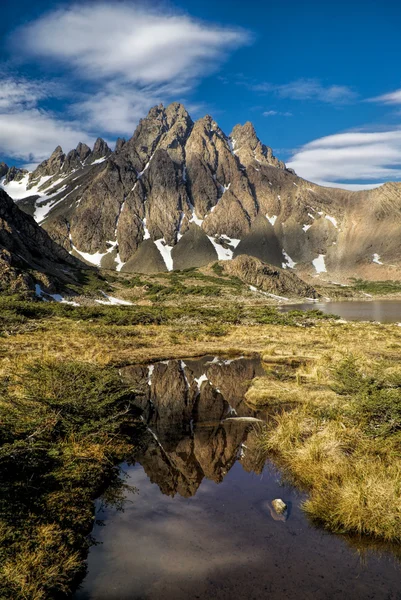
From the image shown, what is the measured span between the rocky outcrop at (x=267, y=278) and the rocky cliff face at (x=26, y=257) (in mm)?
64473

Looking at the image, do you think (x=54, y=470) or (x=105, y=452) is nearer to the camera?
(x=54, y=470)

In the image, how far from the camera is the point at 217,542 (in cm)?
796

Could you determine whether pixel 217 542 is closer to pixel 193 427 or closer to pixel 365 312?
pixel 193 427

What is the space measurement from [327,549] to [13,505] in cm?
652

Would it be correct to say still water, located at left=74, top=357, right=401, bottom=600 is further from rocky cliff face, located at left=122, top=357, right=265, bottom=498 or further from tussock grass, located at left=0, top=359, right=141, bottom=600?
tussock grass, located at left=0, top=359, right=141, bottom=600

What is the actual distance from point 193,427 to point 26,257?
317ft

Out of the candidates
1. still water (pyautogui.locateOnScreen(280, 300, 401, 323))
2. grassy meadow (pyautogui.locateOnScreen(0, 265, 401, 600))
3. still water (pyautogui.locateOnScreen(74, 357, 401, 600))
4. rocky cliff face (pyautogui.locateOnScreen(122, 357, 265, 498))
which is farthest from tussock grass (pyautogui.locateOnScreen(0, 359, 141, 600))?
still water (pyautogui.locateOnScreen(280, 300, 401, 323))

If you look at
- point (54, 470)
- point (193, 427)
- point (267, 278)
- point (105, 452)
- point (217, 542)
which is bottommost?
point (193, 427)

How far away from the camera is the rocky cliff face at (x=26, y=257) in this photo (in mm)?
76000

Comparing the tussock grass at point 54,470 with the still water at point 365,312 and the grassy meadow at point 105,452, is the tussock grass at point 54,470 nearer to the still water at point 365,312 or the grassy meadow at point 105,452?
the grassy meadow at point 105,452

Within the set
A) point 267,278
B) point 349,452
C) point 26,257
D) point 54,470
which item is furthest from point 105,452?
point 267,278

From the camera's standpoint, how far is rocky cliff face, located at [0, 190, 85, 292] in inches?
2992

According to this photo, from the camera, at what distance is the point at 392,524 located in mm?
7988

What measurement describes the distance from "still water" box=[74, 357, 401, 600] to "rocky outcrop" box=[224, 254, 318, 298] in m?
140
